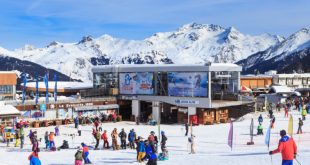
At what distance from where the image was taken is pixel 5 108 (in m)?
37.0

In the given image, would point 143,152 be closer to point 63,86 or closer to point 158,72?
point 158,72

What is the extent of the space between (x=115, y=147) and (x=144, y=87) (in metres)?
22.4

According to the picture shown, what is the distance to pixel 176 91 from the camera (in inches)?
1838

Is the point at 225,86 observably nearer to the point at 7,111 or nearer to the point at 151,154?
the point at 7,111

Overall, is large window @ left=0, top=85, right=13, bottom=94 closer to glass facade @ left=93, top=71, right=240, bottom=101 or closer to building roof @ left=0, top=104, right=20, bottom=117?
glass facade @ left=93, top=71, right=240, bottom=101

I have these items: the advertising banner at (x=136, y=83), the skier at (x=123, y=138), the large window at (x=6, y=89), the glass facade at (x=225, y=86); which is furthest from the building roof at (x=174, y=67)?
the skier at (x=123, y=138)

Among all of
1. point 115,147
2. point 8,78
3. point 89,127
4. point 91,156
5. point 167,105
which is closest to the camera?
point 91,156

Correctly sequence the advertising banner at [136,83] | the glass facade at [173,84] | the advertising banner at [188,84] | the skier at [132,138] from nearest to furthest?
the skier at [132,138]
the advertising banner at [188,84]
the glass facade at [173,84]
the advertising banner at [136,83]

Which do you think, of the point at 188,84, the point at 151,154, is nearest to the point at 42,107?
the point at 188,84

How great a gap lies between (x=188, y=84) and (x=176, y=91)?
142cm

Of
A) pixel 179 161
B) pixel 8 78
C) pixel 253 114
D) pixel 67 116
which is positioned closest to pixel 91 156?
pixel 179 161

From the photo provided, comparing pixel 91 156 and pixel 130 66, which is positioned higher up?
pixel 130 66

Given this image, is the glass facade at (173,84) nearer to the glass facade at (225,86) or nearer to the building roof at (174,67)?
the glass facade at (225,86)

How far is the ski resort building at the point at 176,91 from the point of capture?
1758 inches
